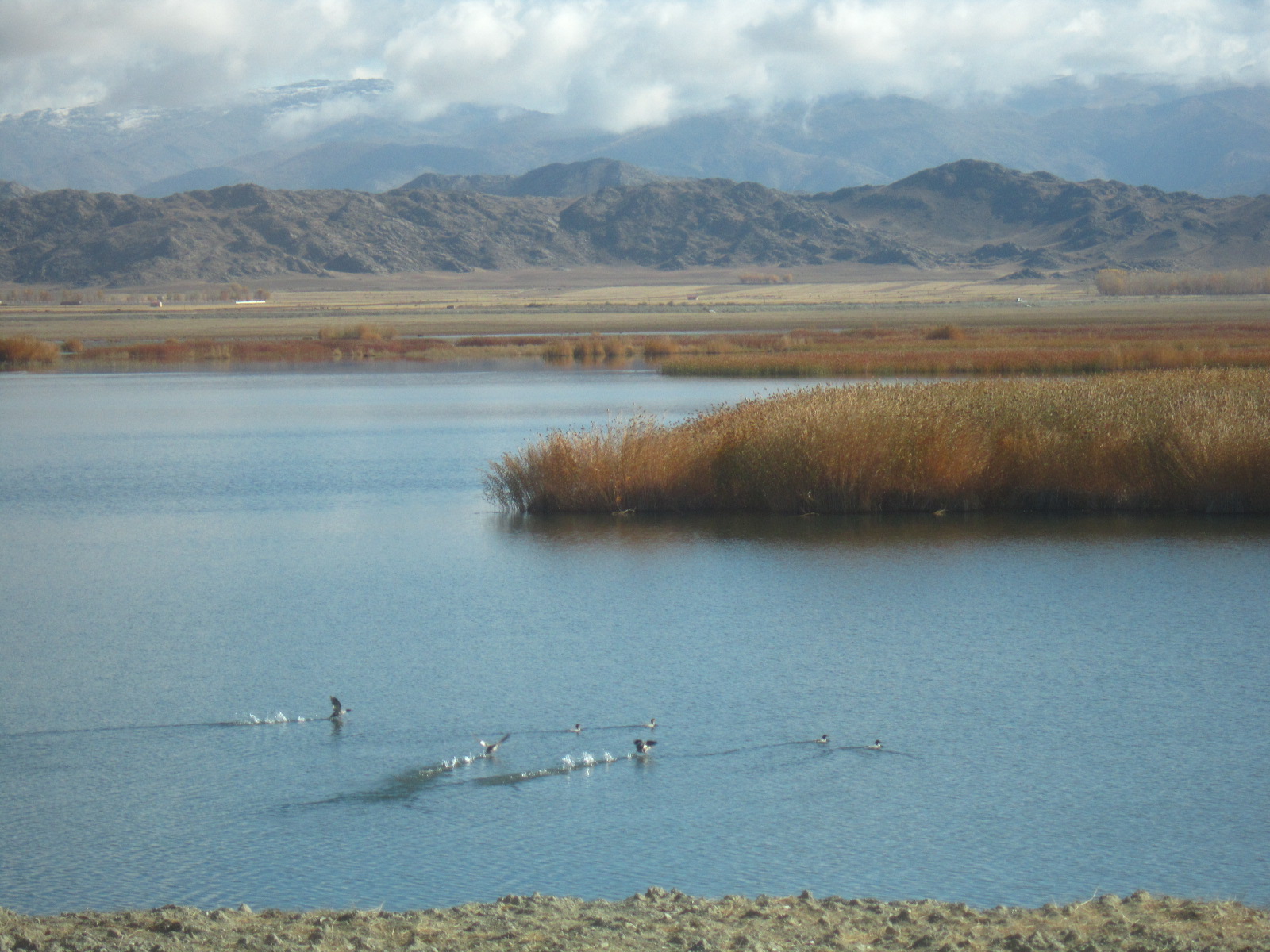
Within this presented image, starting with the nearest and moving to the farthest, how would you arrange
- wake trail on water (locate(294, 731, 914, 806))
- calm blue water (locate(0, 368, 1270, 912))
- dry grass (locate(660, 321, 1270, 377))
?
calm blue water (locate(0, 368, 1270, 912)) → wake trail on water (locate(294, 731, 914, 806)) → dry grass (locate(660, 321, 1270, 377))

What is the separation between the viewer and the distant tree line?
13375 centimetres

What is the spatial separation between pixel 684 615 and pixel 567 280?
176431 mm

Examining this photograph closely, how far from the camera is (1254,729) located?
10.4m

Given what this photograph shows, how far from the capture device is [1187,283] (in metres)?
137

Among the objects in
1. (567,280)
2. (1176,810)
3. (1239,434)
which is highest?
(567,280)

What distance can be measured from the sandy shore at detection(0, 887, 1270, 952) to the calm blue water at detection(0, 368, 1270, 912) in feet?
2.07

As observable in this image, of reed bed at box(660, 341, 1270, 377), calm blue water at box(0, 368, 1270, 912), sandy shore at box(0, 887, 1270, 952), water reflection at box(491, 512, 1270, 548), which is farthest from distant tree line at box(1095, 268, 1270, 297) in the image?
sandy shore at box(0, 887, 1270, 952)

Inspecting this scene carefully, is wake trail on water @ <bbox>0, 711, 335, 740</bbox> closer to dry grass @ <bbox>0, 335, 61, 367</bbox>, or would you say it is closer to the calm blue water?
the calm blue water

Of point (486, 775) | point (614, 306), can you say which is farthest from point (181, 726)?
point (614, 306)

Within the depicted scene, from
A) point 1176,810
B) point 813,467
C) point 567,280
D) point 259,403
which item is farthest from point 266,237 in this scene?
point 1176,810

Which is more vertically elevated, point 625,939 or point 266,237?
point 266,237

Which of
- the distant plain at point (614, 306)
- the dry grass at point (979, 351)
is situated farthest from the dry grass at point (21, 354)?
the dry grass at point (979, 351)

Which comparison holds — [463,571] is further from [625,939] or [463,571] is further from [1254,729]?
[625,939]

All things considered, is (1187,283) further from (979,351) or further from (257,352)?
(257,352)
